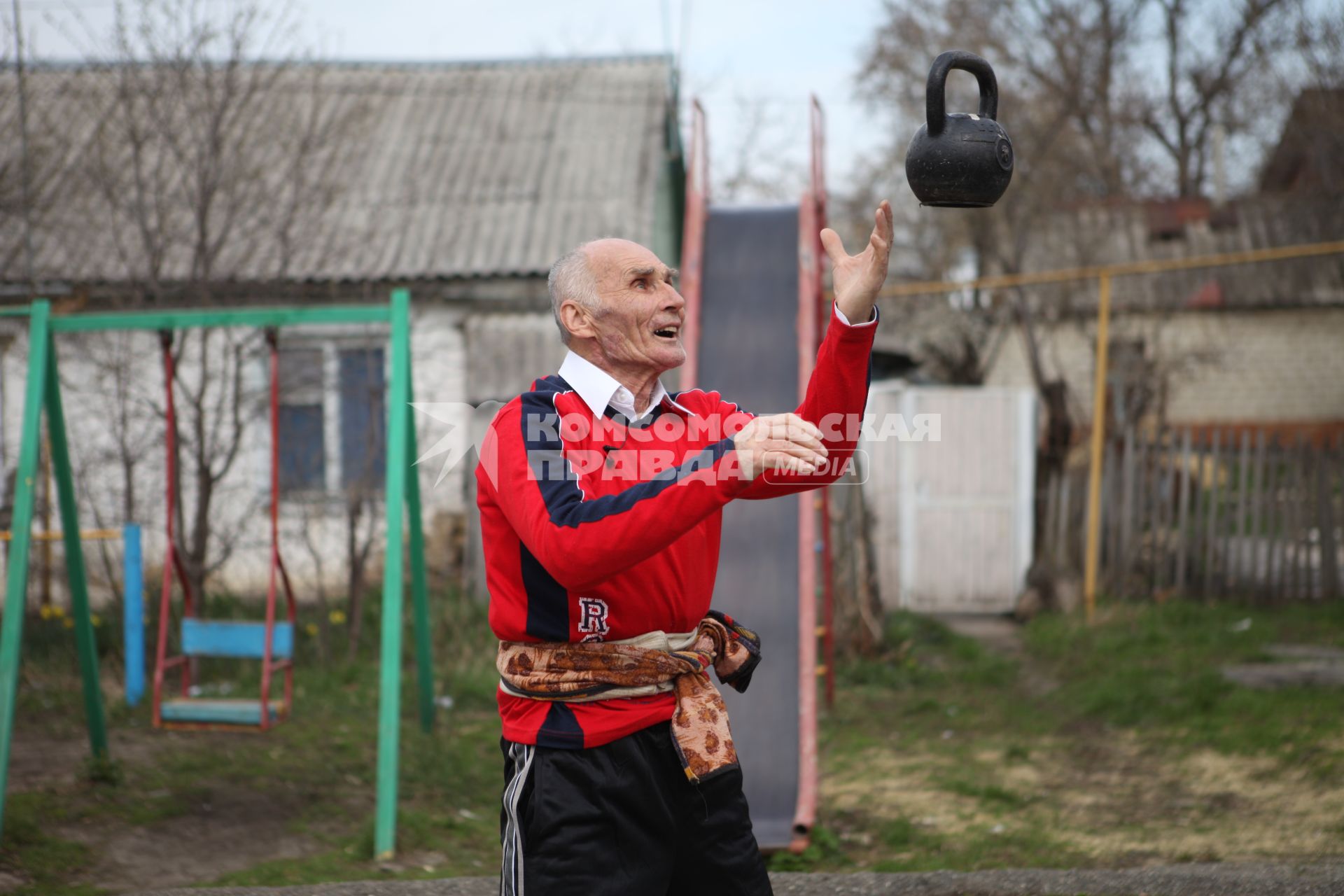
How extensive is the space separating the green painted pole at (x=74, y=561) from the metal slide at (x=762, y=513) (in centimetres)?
296

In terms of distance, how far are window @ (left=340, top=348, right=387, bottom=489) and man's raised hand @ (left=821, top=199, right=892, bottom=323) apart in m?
6.24

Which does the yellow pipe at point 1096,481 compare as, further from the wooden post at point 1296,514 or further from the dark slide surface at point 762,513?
the dark slide surface at point 762,513

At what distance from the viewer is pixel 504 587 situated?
232cm

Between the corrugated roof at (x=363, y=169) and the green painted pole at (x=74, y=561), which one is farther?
the corrugated roof at (x=363, y=169)

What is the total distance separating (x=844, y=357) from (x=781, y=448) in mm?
352

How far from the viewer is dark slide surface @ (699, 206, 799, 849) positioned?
5.19 m

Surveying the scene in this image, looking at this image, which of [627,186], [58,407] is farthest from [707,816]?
[627,186]

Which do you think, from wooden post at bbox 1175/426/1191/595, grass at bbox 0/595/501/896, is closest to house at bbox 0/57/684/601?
grass at bbox 0/595/501/896

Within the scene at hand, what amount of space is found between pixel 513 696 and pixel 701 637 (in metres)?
0.42

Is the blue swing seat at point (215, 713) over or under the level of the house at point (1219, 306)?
under

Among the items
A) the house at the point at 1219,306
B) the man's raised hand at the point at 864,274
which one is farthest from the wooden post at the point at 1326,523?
the man's raised hand at the point at 864,274

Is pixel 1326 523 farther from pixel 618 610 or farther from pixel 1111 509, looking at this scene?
pixel 618 610

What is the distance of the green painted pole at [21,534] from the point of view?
185 inches

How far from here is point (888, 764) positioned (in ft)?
20.4
